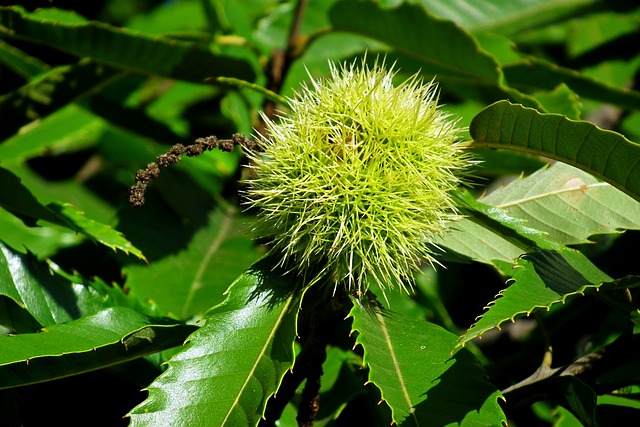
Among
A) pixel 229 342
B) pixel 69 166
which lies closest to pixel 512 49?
pixel 229 342

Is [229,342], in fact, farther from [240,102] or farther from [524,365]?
[524,365]

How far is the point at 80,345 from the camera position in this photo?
1133 mm

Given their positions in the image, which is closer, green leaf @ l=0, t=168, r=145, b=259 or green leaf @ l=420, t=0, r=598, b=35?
green leaf @ l=0, t=168, r=145, b=259

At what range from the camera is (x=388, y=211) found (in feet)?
3.86

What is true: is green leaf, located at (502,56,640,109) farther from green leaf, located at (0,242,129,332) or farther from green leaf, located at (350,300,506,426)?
green leaf, located at (0,242,129,332)

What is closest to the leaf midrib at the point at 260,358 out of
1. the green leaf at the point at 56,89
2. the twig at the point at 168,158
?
the twig at the point at 168,158

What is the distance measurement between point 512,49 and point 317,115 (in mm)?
1017

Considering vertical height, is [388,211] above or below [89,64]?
below

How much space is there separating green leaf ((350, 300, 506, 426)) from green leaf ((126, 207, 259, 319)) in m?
0.63

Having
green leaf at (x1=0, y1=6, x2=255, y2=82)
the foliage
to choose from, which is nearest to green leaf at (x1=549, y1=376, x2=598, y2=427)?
the foliage

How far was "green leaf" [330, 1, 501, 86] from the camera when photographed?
1.73m

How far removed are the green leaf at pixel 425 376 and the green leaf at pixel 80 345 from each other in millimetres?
327

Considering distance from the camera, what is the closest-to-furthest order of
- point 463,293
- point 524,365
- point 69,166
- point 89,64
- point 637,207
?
point 637,207, point 89,64, point 524,365, point 463,293, point 69,166

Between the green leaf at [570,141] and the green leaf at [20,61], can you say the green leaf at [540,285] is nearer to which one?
the green leaf at [570,141]
